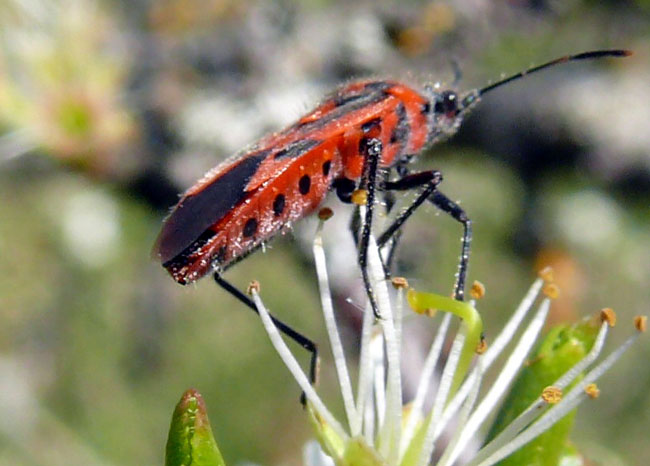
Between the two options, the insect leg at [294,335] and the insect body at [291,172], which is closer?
the insect body at [291,172]

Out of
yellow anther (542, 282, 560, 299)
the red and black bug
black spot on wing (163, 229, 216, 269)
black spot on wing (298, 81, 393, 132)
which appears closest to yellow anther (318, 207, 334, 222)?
the red and black bug

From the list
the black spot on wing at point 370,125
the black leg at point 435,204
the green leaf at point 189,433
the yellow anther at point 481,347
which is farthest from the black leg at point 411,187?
the green leaf at point 189,433

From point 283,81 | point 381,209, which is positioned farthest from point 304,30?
point 381,209

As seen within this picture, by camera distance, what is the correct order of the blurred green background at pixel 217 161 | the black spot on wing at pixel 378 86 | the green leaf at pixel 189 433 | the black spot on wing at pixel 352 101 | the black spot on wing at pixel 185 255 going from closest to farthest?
the green leaf at pixel 189 433, the black spot on wing at pixel 185 255, the black spot on wing at pixel 352 101, the black spot on wing at pixel 378 86, the blurred green background at pixel 217 161

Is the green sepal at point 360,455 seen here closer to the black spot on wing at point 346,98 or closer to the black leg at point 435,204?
the black leg at point 435,204

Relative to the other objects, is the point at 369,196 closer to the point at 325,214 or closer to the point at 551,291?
the point at 325,214

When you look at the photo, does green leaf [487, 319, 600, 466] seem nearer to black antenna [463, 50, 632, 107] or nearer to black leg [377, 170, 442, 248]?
black leg [377, 170, 442, 248]

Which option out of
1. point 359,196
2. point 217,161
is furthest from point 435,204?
point 217,161
